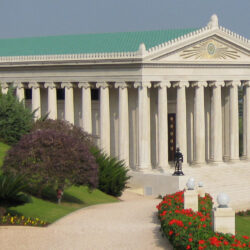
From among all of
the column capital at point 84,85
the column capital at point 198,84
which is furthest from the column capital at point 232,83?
the column capital at point 84,85

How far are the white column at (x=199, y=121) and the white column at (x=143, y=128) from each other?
5610 mm

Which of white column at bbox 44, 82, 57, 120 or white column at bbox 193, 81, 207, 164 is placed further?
white column at bbox 44, 82, 57, 120

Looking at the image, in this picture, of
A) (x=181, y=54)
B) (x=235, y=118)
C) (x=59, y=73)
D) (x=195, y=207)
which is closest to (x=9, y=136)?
(x=59, y=73)

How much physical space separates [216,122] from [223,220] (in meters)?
45.0

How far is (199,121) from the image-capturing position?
7562 cm

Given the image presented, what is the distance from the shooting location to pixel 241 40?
77688 mm

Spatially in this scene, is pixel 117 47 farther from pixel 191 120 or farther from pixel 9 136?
pixel 9 136

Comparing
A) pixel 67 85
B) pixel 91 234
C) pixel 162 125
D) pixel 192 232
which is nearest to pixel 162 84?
pixel 162 125

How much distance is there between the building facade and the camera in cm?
7175

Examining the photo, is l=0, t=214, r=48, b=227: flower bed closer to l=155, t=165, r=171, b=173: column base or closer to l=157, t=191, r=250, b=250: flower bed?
l=157, t=191, r=250, b=250: flower bed

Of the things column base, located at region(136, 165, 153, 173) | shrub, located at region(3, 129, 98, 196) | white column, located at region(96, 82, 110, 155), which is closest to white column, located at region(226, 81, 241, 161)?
column base, located at region(136, 165, 153, 173)

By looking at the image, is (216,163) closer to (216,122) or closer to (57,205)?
(216,122)

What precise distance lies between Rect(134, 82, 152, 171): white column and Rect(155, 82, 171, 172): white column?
3.78 feet

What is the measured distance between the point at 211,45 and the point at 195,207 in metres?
36.0
